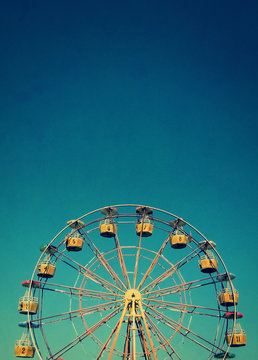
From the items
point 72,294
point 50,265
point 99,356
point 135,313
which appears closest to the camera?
point 99,356

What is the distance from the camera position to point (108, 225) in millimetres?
23297

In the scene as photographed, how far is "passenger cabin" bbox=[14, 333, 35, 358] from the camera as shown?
21.8 metres

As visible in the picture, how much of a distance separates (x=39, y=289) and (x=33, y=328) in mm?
2377

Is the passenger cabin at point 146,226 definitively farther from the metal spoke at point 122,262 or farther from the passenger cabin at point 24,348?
the passenger cabin at point 24,348

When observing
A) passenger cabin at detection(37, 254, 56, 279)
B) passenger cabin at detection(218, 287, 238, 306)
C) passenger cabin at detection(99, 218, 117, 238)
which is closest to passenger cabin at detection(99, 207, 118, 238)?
passenger cabin at detection(99, 218, 117, 238)

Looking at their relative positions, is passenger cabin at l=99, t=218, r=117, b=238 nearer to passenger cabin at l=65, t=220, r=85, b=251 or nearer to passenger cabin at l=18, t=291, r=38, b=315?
passenger cabin at l=65, t=220, r=85, b=251

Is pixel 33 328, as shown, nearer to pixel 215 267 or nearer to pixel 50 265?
pixel 50 265

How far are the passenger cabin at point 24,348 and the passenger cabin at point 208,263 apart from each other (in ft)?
40.6

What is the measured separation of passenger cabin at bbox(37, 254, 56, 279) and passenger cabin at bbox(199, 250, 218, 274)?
1007 centimetres

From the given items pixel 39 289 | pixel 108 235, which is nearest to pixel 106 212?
pixel 108 235

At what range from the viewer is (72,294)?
21359mm

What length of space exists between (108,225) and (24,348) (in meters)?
9.49

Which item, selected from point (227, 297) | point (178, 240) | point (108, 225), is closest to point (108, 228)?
point (108, 225)

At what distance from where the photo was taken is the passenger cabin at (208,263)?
2269cm
